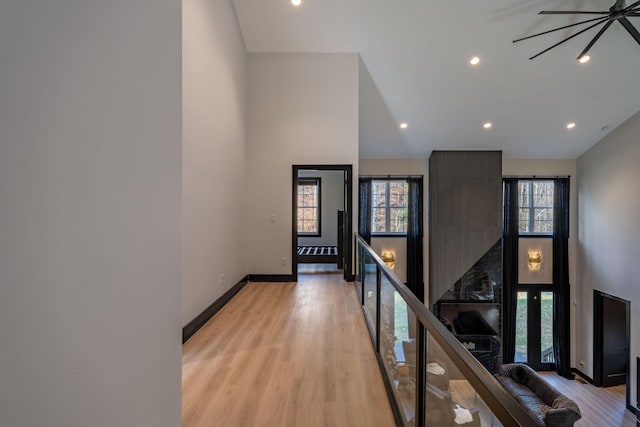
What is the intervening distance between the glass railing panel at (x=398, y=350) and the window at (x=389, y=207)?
588 cm

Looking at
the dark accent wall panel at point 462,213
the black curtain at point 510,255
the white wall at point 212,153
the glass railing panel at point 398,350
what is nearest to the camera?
the glass railing panel at point 398,350

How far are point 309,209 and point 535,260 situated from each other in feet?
21.3

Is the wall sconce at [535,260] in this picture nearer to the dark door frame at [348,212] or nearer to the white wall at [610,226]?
the white wall at [610,226]

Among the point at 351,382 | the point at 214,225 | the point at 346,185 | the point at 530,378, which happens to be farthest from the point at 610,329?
the point at 214,225

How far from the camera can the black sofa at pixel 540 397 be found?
364 centimetres

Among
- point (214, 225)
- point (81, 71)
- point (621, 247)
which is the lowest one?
point (621, 247)

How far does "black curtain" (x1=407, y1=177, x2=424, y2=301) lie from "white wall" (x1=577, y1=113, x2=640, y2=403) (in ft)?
13.7

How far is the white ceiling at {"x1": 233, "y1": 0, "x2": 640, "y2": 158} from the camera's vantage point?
4.49 m

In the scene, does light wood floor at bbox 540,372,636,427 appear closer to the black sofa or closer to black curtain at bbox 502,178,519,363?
black curtain at bbox 502,178,519,363

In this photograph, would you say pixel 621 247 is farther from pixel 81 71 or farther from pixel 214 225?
pixel 81 71

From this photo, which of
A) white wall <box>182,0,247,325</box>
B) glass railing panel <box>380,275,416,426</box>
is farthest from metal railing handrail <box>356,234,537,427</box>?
white wall <box>182,0,247,325</box>

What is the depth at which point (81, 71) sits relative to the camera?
63 cm

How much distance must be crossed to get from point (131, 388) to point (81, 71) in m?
0.79

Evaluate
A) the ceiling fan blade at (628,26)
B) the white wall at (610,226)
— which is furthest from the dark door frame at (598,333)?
the ceiling fan blade at (628,26)
